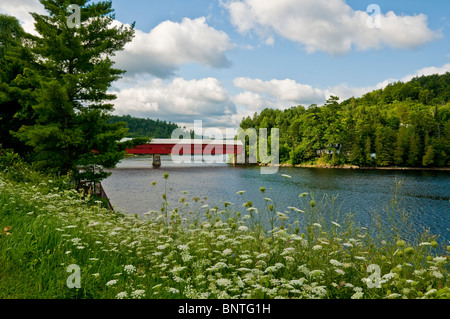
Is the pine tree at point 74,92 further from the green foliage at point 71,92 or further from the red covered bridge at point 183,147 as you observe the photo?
the red covered bridge at point 183,147

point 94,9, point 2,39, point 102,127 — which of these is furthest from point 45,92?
point 2,39

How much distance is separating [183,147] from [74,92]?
62.5 meters

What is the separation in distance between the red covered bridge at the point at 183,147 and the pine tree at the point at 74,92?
54.0 metres

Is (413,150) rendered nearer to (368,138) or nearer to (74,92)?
(368,138)

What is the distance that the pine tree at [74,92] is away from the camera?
1487cm

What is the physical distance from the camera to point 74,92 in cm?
1617
